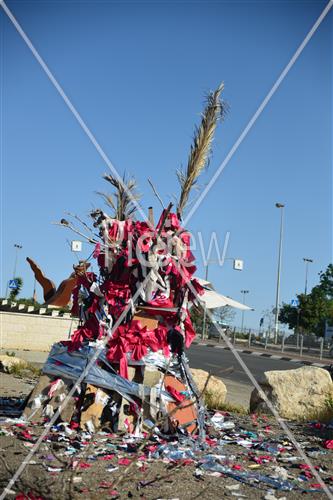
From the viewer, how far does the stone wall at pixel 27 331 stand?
1838 cm

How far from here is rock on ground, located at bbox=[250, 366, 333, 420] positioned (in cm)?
814

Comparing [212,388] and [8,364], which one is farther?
[8,364]

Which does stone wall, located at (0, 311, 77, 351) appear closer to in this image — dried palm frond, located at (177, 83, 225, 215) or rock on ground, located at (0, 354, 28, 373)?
rock on ground, located at (0, 354, 28, 373)

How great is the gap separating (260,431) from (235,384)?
761cm

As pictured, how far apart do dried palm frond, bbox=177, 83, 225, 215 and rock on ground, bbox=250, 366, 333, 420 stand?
139 inches

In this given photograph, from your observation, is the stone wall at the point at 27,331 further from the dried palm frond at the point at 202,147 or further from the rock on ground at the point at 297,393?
the dried palm frond at the point at 202,147

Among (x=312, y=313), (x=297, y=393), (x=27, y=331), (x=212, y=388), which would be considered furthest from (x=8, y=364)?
(x=312, y=313)

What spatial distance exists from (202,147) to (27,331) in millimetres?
13636

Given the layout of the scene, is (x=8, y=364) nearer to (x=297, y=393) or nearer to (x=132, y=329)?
(x=297, y=393)

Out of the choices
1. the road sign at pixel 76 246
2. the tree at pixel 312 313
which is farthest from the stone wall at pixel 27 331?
the tree at pixel 312 313

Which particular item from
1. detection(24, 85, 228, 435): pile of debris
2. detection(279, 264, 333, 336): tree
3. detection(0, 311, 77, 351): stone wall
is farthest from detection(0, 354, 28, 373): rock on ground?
detection(279, 264, 333, 336): tree

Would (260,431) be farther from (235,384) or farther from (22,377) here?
(235,384)

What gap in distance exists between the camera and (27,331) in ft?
60.6

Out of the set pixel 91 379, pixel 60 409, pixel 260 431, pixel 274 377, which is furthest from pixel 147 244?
pixel 274 377
